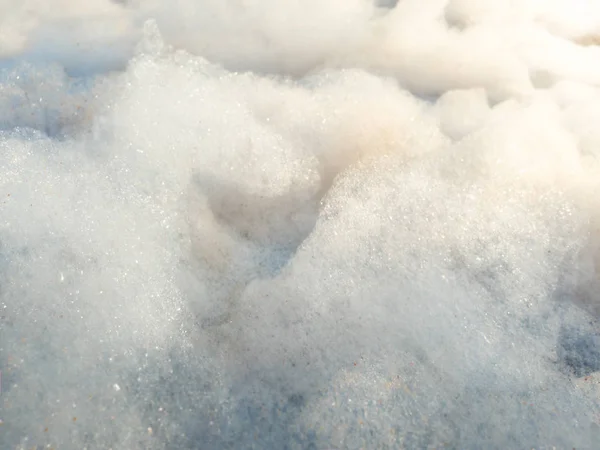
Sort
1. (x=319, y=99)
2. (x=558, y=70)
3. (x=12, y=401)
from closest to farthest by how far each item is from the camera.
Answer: (x=12, y=401)
(x=319, y=99)
(x=558, y=70)

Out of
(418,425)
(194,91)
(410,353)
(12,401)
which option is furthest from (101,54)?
(418,425)

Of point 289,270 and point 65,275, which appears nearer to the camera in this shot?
point 65,275

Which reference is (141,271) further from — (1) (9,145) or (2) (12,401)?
(1) (9,145)

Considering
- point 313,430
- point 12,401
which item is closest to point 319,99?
point 313,430

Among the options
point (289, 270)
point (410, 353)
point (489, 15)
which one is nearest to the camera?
point (410, 353)

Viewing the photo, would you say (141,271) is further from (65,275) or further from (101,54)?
(101,54)

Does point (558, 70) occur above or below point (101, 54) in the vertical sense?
above
